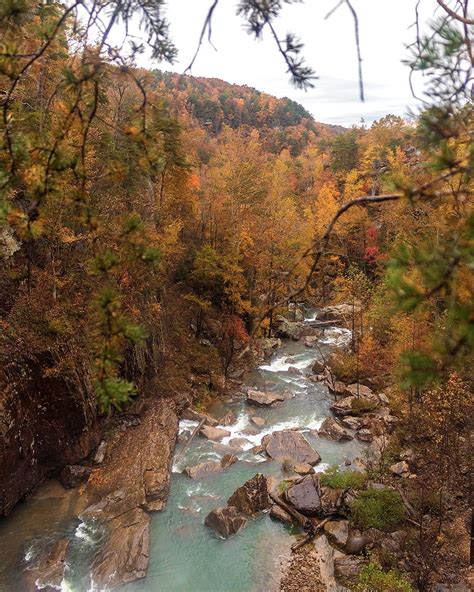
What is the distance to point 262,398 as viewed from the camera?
17.6 meters

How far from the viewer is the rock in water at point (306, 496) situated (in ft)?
37.2

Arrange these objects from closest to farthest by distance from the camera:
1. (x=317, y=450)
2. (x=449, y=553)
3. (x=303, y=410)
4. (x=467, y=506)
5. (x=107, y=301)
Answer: (x=107, y=301) < (x=449, y=553) < (x=467, y=506) < (x=317, y=450) < (x=303, y=410)

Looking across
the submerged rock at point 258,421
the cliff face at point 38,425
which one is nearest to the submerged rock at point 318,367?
the submerged rock at point 258,421

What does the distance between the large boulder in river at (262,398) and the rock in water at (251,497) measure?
5.48 m

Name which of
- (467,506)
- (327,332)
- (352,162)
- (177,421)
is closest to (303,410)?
(177,421)

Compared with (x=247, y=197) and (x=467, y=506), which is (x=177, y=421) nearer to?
(x=467, y=506)

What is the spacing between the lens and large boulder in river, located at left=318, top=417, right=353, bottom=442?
14.9 meters

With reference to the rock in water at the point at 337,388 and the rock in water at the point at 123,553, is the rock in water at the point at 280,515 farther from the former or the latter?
the rock in water at the point at 337,388

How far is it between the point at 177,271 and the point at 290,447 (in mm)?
10697

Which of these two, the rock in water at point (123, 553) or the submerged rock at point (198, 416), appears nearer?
the rock in water at point (123, 553)

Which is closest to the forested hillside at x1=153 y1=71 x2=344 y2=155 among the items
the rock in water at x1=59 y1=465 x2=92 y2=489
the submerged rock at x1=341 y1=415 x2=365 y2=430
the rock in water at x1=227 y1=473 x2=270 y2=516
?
the submerged rock at x1=341 y1=415 x2=365 y2=430

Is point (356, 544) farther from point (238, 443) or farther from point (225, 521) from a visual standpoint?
point (238, 443)

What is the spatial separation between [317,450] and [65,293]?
9.50 metres

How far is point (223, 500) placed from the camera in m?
12.0
